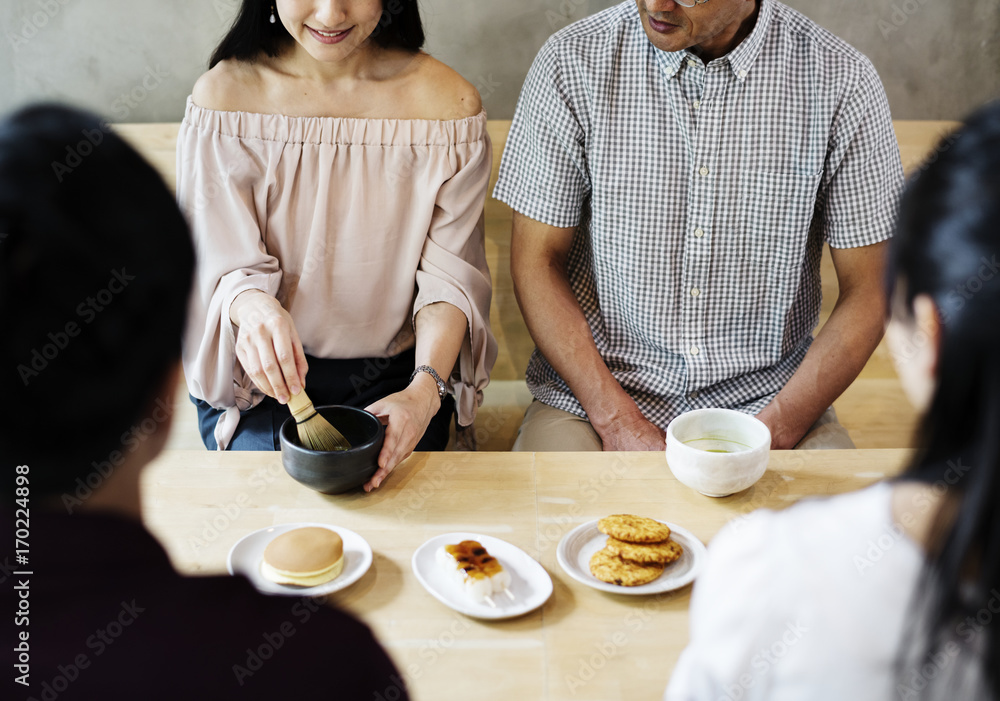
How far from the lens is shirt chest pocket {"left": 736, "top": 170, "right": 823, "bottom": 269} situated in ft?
5.78

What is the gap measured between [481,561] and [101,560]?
17.8 inches

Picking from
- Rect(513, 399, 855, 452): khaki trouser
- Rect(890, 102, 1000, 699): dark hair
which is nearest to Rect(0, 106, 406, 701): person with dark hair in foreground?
Rect(890, 102, 1000, 699): dark hair

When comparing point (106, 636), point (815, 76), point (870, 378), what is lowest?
point (870, 378)

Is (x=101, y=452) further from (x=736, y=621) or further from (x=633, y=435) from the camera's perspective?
(x=633, y=435)

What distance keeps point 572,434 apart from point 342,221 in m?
0.65

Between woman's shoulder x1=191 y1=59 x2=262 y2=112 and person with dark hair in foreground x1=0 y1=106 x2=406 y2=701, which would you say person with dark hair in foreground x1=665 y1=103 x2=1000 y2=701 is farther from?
woman's shoulder x1=191 y1=59 x2=262 y2=112

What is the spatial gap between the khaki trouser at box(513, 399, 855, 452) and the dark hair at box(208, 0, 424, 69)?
84 centimetres

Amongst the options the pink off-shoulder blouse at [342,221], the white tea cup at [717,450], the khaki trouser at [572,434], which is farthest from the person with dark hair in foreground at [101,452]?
the khaki trouser at [572,434]

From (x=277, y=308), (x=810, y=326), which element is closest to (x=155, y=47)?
(x=277, y=308)

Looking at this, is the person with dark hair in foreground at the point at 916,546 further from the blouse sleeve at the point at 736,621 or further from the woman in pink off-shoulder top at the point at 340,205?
the woman in pink off-shoulder top at the point at 340,205

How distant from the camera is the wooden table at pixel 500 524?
91 centimetres

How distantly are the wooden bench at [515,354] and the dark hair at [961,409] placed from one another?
1.59 metres

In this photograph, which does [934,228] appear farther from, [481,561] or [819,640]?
[481,561]

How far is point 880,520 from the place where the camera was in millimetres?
Result: 655
